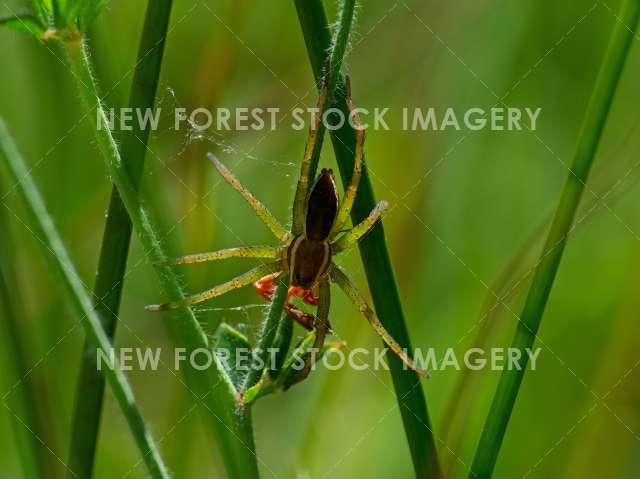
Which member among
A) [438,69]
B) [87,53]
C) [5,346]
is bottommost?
[5,346]

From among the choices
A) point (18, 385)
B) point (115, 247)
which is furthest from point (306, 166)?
point (18, 385)

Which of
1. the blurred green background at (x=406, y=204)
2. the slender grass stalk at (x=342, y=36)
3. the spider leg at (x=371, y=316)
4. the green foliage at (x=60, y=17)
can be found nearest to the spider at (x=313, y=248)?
the spider leg at (x=371, y=316)

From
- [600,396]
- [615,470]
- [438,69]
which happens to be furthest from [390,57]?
[615,470]

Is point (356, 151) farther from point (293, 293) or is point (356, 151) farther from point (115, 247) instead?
point (115, 247)

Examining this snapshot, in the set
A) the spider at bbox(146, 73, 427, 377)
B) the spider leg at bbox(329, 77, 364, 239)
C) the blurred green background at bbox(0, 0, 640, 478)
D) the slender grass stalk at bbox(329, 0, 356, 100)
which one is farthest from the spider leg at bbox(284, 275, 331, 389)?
the blurred green background at bbox(0, 0, 640, 478)

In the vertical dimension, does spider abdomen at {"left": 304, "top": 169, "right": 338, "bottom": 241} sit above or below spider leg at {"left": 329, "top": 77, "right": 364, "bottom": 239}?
below

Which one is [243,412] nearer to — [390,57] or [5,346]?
[5,346]

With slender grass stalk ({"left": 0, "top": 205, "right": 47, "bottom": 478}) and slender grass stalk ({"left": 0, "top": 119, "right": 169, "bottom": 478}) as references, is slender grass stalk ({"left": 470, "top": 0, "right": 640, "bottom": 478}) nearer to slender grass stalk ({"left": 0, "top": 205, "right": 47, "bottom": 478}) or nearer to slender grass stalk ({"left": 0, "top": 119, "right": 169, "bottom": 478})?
slender grass stalk ({"left": 0, "top": 119, "right": 169, "bottom": 478})
